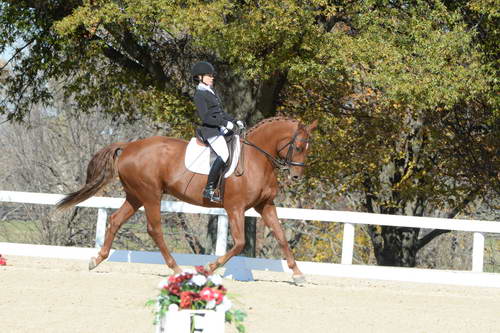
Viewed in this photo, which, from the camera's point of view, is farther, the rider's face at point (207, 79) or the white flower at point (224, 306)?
the rider's face at point (207, 79)

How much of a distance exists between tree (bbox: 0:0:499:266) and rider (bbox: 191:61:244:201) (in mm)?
3703

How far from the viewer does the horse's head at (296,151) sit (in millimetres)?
10008

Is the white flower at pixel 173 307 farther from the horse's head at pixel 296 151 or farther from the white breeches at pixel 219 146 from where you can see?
the horse's head at pixel 296 151

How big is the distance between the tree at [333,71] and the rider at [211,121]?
3703 mm

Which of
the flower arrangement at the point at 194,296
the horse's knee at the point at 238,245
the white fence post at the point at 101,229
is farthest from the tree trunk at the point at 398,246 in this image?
the flower arrangement at the point at 194,296

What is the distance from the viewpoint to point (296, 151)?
10016mm

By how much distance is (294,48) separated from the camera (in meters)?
14.5

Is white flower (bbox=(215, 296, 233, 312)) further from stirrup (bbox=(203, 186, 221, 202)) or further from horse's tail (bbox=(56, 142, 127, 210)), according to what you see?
horse's tail (bbox=(56, 142, 127, 210))

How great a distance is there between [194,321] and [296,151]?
520 centimetres

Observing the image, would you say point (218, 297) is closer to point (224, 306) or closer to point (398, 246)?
point (224, 306)

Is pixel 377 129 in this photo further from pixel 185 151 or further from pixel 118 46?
pixel 185 151

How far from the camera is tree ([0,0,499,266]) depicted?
13.9 metres

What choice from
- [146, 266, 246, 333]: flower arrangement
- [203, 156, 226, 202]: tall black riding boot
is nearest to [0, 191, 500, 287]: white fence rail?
[203, 156, 226, 202]: tall black riding boot

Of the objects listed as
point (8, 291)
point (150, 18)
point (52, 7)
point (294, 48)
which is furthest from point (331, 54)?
point (8, 291)
